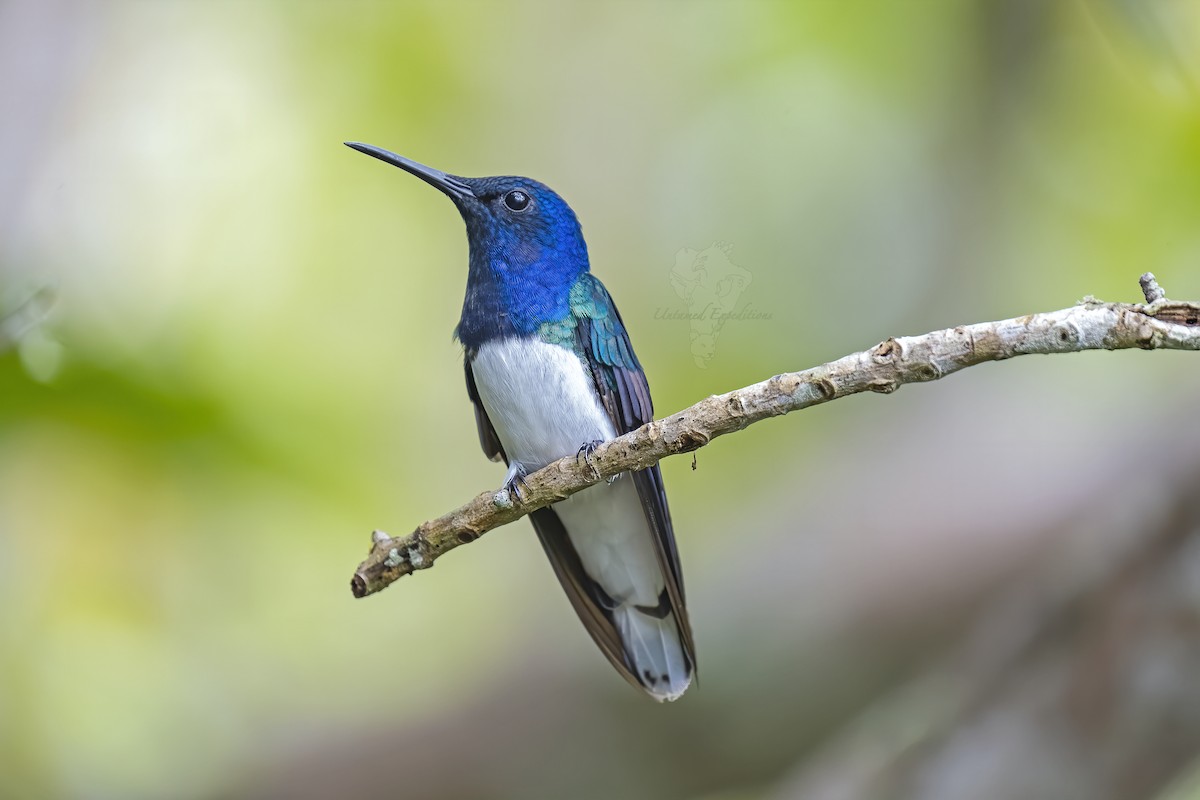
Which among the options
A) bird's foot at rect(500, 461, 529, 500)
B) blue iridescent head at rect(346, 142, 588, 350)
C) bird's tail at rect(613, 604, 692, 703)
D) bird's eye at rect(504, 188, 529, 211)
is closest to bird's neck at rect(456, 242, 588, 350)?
blue iridescent head at rect(346, 142, 588, 350)

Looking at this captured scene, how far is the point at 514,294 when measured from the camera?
4129 millimetres

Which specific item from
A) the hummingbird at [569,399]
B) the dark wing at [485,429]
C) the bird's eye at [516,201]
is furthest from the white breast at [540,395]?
the bird's eye at [516,201]

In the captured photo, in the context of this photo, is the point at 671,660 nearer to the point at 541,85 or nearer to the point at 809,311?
the point at 809,311

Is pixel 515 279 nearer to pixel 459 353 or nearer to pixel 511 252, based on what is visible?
pixel 511 252

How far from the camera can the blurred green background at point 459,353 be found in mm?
4910

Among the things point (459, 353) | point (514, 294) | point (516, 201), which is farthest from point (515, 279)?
point (459, 353)

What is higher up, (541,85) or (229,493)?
(541,85)

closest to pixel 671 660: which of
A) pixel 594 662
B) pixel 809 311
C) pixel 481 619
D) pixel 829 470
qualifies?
pixel 594 662

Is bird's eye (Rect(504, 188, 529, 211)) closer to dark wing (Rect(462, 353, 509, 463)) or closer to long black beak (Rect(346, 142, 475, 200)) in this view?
long black beak (Rect(346, 142, 475, 200))

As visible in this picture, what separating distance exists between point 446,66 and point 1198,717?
5671mm

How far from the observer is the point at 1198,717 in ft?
13.9

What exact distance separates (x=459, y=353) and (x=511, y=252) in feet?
1.72

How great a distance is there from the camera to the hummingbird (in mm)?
4066

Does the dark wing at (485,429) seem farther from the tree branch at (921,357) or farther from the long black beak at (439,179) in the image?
the tree branch at (921,357)
